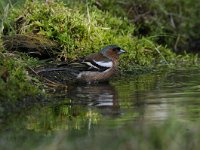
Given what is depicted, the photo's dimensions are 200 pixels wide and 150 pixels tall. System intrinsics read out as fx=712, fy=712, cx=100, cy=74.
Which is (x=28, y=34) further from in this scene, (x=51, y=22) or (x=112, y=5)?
(x=112, y=5)

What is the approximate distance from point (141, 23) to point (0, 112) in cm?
714

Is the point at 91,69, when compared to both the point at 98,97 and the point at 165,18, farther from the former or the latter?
the point at 165,18

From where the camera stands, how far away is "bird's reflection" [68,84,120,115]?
25.1 ft

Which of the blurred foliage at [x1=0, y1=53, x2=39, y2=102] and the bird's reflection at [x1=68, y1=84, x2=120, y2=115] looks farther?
the blurred foliage at [x1=0, y1=53, x2=39, y2=102]

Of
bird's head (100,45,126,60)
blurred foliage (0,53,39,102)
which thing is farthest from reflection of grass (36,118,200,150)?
bird's head (100,45,126,60)

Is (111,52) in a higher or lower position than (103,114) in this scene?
higher

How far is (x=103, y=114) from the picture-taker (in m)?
7.20

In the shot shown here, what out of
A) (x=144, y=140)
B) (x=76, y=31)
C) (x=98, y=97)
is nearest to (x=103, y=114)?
(x=98, y=97)

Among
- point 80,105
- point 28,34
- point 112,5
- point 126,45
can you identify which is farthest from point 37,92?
point 112,5

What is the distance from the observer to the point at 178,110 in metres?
6.98

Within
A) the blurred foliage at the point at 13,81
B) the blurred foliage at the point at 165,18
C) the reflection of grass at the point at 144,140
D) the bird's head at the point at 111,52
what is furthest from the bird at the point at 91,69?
the reflection of grass at the point at 144,140

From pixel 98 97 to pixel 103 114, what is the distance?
143 centimetres

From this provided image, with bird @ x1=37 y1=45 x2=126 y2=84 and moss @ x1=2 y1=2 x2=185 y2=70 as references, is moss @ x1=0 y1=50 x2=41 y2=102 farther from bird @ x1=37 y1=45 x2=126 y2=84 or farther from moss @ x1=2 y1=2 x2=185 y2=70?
moss @ x1=2 y1=2 x2=185 y2=70

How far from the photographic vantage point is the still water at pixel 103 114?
5.20 meters
